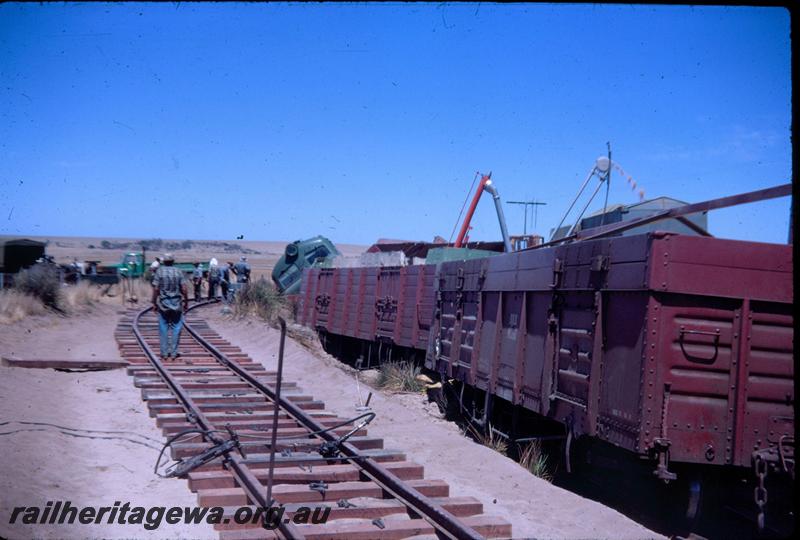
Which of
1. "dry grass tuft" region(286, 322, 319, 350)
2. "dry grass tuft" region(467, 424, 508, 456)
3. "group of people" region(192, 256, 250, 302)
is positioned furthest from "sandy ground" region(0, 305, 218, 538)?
"group of people" region(192, 256, 250, 302)

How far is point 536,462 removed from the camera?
824 cm

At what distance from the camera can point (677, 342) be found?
608cm

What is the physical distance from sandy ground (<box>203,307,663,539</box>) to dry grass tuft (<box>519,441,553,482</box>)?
0.86 feet

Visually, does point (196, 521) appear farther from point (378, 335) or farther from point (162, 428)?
point (378, 335)

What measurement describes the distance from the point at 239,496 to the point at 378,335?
37.2ft

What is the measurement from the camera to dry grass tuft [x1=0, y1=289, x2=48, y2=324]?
57.7 feet

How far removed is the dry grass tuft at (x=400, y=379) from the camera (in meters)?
13.8

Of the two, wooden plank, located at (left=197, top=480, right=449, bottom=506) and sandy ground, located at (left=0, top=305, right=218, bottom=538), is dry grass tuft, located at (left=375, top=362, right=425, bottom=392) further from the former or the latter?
wooden plank, located at (left=197, top=480, right=449, bottom=506)

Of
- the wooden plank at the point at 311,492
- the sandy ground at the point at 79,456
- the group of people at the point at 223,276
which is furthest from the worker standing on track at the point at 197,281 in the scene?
the wooden plank at the point at 311,492

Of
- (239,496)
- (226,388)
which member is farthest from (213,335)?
(239,496)

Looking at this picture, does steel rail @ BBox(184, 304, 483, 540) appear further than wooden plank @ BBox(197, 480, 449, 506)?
No

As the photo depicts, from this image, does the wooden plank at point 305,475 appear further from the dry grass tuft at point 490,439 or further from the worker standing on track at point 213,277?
the worker standing on track at point 213,277

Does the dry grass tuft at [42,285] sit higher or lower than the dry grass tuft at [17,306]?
higher

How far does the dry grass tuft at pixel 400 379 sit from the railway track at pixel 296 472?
3894 mm
